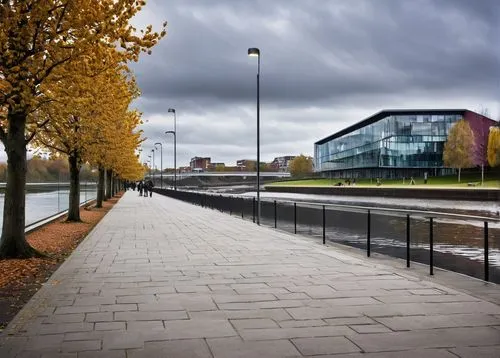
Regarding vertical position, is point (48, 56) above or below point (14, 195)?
above

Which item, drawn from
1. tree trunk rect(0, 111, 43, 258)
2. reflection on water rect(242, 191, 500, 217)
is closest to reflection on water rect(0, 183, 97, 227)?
tree trunk rect(0, 111, 43, 258)

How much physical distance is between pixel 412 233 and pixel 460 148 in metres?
77.6

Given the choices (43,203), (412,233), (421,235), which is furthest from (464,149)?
(421,235)

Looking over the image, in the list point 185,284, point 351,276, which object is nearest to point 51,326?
point 185,284

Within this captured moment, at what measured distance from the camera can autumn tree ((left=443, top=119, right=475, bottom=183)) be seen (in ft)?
283

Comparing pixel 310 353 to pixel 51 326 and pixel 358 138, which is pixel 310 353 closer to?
pixel 51 326

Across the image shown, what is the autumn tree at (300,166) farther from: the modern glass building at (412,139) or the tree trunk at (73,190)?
the tree trunk at (73,190)

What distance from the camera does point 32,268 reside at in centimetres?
997

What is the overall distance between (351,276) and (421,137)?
97806 mm

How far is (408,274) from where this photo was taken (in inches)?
347

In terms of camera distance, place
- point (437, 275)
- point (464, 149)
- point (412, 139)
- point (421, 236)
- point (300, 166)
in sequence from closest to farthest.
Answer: point (437, 275) → point (421, 236) → point (464, 149) → point (412, 139) → point (300, 166)

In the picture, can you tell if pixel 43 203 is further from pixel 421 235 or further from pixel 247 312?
pixel 247 312

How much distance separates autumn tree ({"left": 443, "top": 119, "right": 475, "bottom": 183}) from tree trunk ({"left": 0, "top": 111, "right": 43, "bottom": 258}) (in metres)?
83.6

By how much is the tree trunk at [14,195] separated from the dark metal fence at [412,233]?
7037 mm
